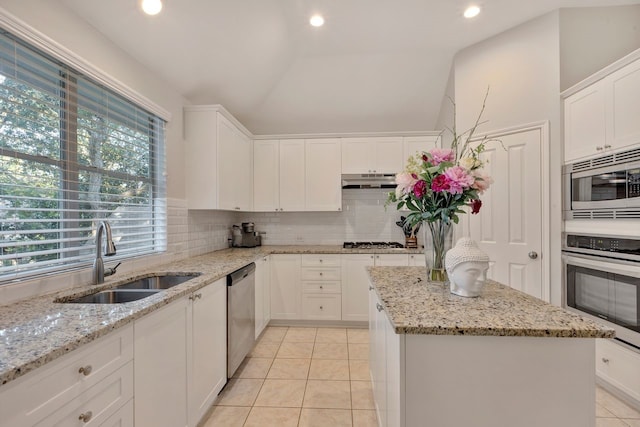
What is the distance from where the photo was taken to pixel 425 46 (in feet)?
9.87

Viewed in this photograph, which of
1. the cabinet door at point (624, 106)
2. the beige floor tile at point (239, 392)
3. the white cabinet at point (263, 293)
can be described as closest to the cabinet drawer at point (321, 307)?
the white cabinet at point (263, 293)

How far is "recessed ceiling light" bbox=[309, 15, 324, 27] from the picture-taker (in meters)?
2.59

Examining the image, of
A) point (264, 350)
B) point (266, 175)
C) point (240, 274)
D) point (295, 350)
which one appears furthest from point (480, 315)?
point (266, 175)

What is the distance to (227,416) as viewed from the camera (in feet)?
6.28

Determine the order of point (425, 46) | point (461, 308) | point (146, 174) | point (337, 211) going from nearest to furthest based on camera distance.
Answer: point (461, 308)
point (146, 174)
point (425, 46)
point (337, 211)

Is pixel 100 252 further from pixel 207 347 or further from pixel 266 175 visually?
pixel 266 175

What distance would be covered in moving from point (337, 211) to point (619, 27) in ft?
10.5

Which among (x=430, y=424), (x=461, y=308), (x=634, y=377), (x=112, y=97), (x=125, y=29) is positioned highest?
(x=125, y=29)

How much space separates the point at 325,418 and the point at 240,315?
3.24 ft

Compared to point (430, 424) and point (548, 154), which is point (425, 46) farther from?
point (430, 424)

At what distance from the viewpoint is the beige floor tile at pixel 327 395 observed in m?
2.02

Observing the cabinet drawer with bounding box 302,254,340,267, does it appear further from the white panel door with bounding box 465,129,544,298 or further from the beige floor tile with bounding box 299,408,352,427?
the beige floor tile with bounding box 299,408,352,427

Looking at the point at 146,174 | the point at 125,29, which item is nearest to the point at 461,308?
the point at 146,174

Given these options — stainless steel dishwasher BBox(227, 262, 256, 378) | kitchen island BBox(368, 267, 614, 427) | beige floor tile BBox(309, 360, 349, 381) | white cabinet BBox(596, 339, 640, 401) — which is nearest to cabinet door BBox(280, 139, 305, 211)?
stainless steel dishwasher BBox(227, 262, 256, 378)
